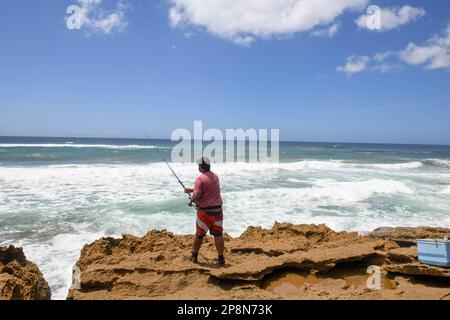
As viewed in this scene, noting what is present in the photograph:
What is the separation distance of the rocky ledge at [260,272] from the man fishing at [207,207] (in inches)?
11.2

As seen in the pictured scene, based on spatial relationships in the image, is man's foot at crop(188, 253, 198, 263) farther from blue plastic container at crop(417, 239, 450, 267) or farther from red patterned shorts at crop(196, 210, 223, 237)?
blue plastic container at crop(417, 239, 450, 267)

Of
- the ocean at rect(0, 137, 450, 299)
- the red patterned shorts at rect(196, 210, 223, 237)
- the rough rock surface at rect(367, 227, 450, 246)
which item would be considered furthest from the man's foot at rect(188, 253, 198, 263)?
the rough rock surface at rect(367, 227, 450, 246)

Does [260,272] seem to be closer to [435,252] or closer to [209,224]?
[209,224]

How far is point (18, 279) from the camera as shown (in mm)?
4145

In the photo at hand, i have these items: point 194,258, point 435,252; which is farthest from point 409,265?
point 194,258

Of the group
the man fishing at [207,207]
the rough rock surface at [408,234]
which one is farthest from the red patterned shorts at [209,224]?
the rough rock surface at [408,234]

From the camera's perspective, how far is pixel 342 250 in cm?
482

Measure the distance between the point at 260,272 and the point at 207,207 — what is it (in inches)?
41.8

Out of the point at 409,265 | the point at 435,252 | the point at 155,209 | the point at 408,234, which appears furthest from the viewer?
the point at 155,209

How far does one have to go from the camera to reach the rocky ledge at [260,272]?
153 inches

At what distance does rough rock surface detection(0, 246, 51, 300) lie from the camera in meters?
3.90
